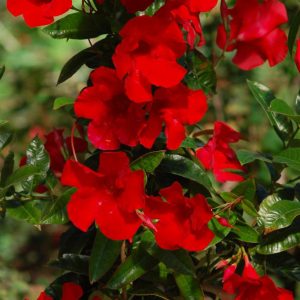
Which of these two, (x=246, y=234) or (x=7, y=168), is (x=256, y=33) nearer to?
(x=246, y=234)

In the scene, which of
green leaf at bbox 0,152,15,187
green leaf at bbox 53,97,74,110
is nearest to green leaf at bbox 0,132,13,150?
green leaf at bbox 0,152,15,187

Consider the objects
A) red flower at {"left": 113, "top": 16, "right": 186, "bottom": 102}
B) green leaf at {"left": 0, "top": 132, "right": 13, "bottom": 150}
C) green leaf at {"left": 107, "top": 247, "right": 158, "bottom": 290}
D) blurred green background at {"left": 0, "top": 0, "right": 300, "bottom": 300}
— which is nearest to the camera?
red flower at {"left": 113, "top": 16, "right": 186, "bottom": 102}

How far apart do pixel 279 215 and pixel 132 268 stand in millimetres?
228

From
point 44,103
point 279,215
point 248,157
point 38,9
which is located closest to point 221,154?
point 248,157

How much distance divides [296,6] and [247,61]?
1.27 metres

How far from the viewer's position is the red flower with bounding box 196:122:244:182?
1.13 metres

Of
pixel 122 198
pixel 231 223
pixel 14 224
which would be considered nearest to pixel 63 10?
pixel 122 198

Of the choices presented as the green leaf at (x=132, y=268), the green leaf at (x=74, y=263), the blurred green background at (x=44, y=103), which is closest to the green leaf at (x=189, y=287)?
the green leaf at (x=132, y=268)

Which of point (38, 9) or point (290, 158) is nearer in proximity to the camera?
point (38, 9)

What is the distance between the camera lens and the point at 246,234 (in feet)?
3.43

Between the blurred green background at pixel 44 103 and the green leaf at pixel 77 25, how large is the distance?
4.96 ft

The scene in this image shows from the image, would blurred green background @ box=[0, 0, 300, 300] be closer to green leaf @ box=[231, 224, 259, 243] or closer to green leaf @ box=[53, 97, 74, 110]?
green leaf @ box=[231, 224, 259, 243]

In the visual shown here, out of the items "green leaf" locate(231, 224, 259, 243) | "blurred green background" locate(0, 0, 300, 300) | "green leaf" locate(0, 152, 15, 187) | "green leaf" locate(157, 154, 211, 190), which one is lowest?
"blurred green background" locate(0, 0, 300, 300)

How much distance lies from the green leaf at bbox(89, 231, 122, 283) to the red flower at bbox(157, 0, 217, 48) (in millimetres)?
306
